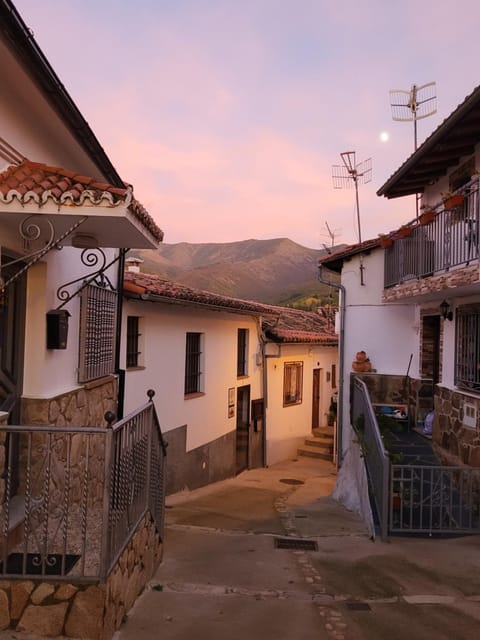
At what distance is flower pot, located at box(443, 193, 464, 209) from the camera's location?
7.54 metres

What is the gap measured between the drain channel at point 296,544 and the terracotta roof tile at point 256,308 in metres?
4.54

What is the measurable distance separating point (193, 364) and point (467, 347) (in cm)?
630

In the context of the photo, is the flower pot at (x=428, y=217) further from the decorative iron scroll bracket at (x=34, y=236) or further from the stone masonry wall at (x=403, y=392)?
the decorative iron scroll bracket at (x=34, y=236)

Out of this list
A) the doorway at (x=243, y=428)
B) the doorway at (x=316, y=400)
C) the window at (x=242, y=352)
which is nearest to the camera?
the window at (x=242, y=352)

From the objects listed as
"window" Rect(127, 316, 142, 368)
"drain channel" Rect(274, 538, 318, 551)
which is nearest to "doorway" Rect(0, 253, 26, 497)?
"drain channel" Rect(274, 538, 318, 551)

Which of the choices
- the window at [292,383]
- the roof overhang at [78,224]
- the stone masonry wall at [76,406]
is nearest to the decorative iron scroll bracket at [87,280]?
the roof overhang at [78,224]

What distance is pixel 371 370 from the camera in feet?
43.8

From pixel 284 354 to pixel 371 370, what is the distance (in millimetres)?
4995

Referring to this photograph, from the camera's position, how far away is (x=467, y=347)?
29.2ft

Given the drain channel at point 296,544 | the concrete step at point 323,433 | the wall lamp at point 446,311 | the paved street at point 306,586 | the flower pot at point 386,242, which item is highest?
the flower pot at point 386,242

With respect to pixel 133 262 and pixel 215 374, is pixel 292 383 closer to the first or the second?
pixel 215 374

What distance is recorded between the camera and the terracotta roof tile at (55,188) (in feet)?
12.5

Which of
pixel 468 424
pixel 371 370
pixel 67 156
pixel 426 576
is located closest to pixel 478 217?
pixel 468 424

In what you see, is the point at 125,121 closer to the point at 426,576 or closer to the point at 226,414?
the point at 226,414
